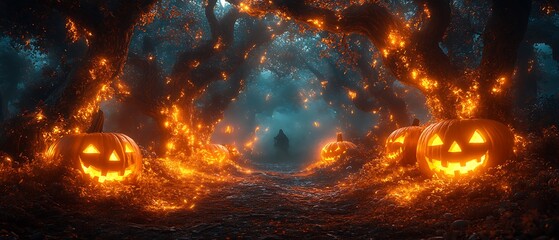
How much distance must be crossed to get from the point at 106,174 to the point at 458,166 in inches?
295

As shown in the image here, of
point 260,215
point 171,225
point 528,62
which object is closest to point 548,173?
point 260,215

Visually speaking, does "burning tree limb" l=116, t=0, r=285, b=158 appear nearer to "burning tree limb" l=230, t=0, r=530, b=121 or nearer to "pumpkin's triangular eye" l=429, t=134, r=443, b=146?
"burning tree limb" l=230, t=0, r=530, b=121

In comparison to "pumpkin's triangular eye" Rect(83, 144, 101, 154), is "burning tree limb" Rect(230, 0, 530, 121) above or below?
above

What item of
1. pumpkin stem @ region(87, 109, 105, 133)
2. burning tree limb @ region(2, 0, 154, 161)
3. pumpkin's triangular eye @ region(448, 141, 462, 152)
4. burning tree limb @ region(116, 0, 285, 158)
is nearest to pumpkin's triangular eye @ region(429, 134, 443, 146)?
pumpkin's triangular eye @ region(448, 141, 462, 152)

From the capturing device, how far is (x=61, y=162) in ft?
21.7

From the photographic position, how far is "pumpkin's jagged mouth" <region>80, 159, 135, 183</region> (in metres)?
7.37

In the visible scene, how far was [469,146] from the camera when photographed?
6785 mm

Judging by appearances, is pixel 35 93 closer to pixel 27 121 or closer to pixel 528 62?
pixel 27 121

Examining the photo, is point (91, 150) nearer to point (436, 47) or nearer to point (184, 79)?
point (184, 79)

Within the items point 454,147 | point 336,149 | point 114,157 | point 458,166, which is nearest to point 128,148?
point 114,157

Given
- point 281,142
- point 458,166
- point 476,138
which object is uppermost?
point 281,142

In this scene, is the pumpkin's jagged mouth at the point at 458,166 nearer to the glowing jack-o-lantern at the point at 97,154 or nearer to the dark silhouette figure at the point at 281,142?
the glowing jack-o-lantern at the point at 97,154

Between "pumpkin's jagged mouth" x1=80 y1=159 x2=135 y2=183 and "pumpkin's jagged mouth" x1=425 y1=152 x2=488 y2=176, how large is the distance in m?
6.76

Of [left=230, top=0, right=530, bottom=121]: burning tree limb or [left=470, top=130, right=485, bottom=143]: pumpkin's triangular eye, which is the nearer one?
[left=470, top=130, right=485, bottom=143]: pumpkin's triangular eye
